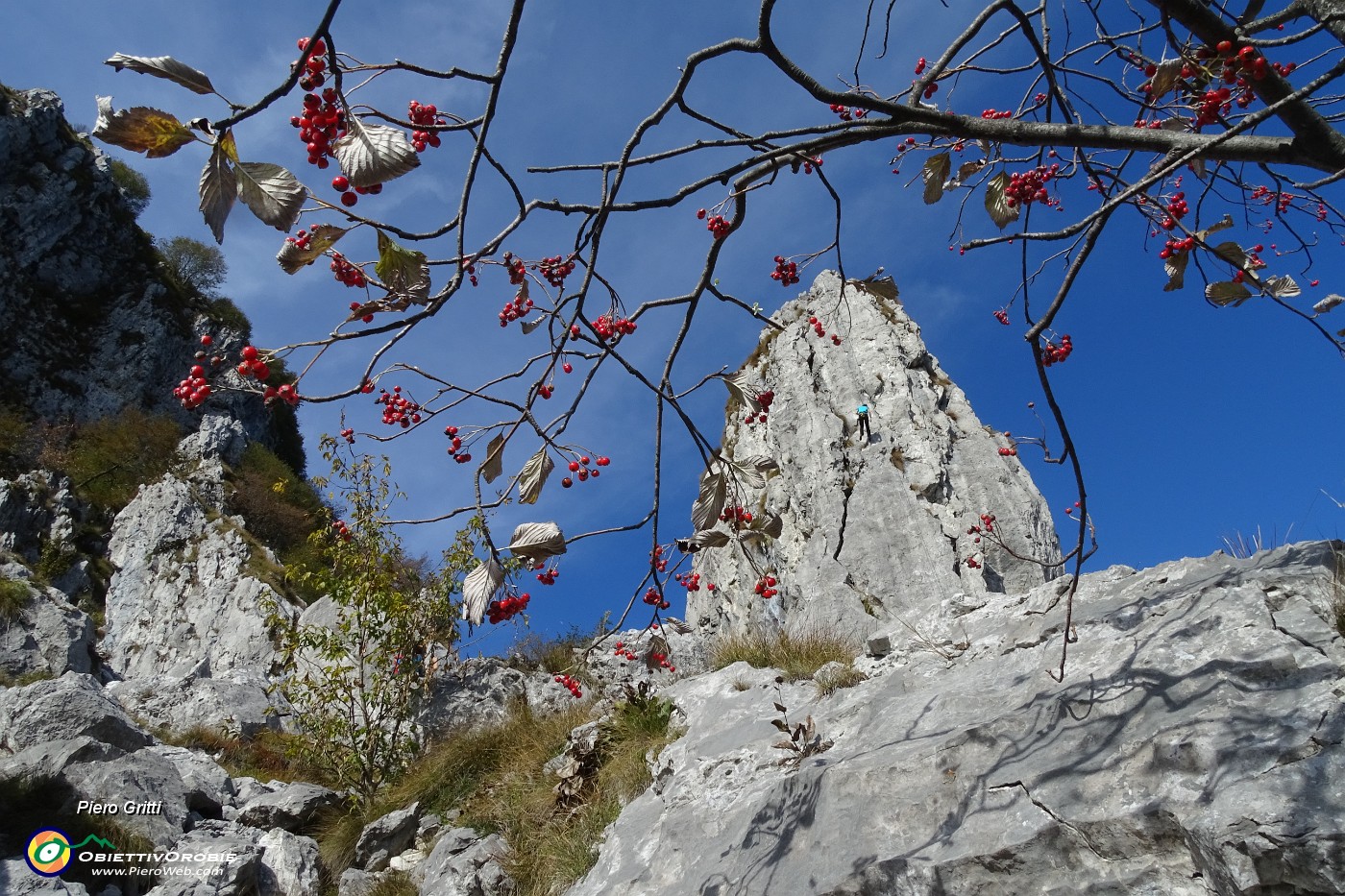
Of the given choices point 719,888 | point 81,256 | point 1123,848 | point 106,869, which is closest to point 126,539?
point 81,256

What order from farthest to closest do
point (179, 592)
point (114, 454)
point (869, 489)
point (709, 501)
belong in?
point (114, 454) → point (179, 592) → point (869, 489) → point (709, 501)

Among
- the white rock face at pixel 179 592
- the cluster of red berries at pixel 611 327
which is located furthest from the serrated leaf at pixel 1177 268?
the white rock face at pixel 179 592

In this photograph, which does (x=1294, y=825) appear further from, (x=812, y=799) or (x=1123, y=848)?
(x=812, y=799)

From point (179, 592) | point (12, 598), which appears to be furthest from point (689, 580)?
point (179, 592)

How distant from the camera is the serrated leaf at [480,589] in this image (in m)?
1.55

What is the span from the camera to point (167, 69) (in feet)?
3.29

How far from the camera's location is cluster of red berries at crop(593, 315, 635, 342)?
2.06m

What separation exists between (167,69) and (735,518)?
1.77m

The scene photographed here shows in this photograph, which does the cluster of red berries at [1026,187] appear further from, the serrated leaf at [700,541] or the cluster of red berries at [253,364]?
the cluster of red berries at [253,364]

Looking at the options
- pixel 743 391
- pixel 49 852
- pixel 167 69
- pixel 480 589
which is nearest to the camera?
pixel 167 69

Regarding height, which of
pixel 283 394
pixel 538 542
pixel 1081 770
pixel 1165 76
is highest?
pixel 1165 76

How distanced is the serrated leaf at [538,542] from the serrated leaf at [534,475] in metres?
0.09

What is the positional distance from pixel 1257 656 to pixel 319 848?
6878 millimetres

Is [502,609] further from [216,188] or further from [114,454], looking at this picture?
[114,454]
